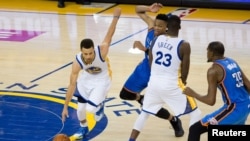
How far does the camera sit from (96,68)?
7133 mm

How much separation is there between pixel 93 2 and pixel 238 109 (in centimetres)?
1197

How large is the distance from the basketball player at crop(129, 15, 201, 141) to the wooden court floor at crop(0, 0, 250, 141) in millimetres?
856

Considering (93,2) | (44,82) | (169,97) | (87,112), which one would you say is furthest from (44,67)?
(93,2)

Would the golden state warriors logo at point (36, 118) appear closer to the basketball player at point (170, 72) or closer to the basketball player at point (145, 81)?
Answer: the basketball player at point (145, 81)

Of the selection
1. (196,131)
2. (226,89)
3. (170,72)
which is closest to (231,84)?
(226,89)

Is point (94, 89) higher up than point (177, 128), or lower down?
higher up

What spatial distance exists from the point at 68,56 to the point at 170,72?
17.4 feet

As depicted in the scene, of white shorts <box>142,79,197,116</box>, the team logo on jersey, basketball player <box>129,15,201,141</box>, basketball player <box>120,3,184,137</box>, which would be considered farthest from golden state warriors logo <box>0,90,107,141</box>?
the team logo on jersey

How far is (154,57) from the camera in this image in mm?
6746

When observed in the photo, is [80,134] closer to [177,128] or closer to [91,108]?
[91,108]

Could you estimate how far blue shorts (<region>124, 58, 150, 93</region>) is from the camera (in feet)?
24.7

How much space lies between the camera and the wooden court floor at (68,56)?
802 cm

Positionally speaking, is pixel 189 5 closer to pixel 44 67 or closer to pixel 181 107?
pixel 44 67

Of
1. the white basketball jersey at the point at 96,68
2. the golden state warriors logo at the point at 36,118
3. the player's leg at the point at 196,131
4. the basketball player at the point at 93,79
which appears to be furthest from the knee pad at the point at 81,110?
the player's leg at the point at 196,131
